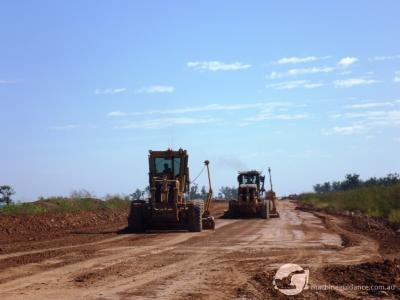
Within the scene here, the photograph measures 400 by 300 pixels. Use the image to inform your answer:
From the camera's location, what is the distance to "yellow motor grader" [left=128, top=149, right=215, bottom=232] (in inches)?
1014

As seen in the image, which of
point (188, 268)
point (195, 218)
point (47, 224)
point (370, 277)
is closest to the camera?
point (370, 277)

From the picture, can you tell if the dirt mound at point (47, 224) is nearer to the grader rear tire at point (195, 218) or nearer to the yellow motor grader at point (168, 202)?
the yellow motor grader at point (168, 202)

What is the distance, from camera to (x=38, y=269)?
1370 cm

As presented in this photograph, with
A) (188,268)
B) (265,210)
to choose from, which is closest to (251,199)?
(265,210)

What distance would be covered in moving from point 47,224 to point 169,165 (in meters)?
8.41

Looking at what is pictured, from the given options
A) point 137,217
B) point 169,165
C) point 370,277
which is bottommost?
point 370,277

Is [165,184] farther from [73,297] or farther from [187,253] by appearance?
[73,297]

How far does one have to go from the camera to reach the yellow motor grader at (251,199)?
41.0 metres

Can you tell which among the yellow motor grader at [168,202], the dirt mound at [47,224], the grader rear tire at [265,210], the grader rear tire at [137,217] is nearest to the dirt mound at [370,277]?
the yellow motor grader at [168,202]

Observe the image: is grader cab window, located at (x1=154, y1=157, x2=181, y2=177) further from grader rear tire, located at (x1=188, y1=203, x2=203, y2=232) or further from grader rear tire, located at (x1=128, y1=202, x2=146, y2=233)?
grader rear tire, located at (x1=188, y1=203, x2=203, y2=232)

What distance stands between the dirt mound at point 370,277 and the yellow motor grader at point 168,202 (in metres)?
13.0

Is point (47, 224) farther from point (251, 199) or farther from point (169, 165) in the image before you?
point (251, 199)

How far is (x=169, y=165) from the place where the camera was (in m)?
26.9

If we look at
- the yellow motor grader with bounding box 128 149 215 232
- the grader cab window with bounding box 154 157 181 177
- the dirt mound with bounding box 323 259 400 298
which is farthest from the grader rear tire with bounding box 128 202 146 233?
the dirt mound with bounding box 323 259 400 298
